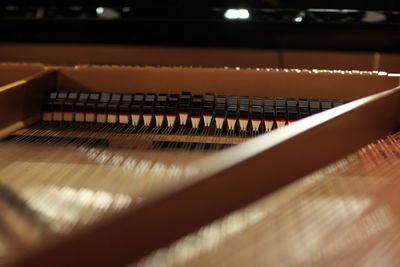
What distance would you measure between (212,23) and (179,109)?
53 cm

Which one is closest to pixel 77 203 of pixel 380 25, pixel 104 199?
pixel 104 199

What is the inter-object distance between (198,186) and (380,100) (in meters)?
0.72

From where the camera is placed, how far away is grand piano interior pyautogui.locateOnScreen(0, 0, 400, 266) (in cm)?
72

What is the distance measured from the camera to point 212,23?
6.55ft

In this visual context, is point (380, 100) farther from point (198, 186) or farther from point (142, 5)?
point (142, 5)

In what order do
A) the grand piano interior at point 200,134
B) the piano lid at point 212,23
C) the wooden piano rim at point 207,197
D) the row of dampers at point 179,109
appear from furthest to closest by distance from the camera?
1. the piano lid at point 212,23
2. the row of dampers at point 179,109
3. the grand piano interior at point 200,134
4. the wooden piano rim at point 207,197

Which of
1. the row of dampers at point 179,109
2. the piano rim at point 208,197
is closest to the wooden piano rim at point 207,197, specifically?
the piano rim at point 208,197

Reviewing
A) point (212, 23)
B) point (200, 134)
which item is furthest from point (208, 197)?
point (212, 23)

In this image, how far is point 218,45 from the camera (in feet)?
6.81

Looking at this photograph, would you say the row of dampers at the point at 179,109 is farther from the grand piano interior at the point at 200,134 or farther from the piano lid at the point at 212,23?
the piano lid at the point at 212,23

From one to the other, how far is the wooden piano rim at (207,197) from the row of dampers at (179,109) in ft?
2.16

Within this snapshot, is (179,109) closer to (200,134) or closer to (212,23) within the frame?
(200,134)

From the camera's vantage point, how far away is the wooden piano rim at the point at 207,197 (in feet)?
1.96

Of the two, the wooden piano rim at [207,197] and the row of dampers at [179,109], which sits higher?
the wooden piano rim at [207,197]
